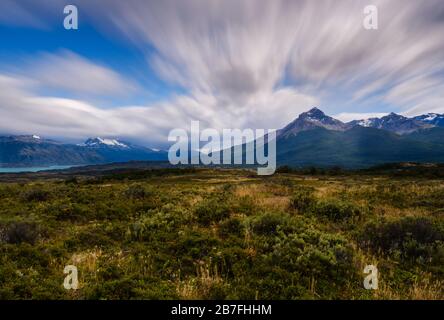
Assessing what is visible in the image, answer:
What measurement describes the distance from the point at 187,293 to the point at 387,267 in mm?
6080

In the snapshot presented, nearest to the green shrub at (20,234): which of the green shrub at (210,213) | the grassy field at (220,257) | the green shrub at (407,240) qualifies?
the grassy field at (220,257)

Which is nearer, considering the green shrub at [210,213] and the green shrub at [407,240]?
the green shrub at [407,240]

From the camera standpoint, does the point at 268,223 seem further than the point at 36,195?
No

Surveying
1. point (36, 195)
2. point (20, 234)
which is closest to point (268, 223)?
point (20, 234)

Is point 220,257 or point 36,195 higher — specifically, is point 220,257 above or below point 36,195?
below

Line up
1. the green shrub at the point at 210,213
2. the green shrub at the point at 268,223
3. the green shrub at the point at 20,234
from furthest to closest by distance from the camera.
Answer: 1. the green shrub at the point at 210,213
2. the green shrub at the point at 268,223
3. the green shrub at the point at 20,234

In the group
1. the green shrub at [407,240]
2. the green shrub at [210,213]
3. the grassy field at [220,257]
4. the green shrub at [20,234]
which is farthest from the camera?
the green shrub at [210,213]

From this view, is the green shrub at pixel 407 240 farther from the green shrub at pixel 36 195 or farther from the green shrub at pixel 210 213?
the green shrub at pixel 36 195

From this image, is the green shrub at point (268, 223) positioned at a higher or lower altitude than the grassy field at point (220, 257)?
higher

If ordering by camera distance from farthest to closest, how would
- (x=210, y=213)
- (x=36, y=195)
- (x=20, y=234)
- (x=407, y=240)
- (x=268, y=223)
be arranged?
(x=36, y=195), (x=210, y=213), (x=268, y=223), (x=20, y=234), (x=407, y=240)

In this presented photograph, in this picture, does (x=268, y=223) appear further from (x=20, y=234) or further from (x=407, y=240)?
(x=20, y=234)

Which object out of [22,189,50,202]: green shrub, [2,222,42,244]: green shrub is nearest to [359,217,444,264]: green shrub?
[2,222,42,244]: green shrub

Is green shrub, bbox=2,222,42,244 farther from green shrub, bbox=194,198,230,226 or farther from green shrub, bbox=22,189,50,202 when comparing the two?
green shrub, bbox=22,189,50,202
